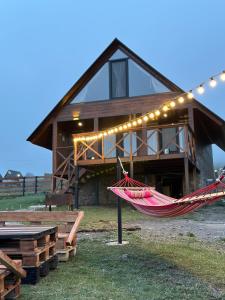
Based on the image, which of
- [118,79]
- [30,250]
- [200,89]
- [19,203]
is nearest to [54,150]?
[19,203]

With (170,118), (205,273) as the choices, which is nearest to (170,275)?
(205,273)

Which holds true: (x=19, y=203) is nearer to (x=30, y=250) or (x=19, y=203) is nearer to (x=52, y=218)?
(x=52, y=218)

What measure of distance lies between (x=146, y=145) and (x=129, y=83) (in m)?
2.80

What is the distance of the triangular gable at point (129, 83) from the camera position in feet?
44.7

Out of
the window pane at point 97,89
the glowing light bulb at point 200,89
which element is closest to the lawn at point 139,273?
the glowing light bulb at point 200,89

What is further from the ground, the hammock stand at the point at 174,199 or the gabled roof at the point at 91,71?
the gabled roof at the point at 91,71

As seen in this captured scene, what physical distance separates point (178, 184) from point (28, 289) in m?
12.1

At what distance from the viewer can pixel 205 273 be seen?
420 centimetres

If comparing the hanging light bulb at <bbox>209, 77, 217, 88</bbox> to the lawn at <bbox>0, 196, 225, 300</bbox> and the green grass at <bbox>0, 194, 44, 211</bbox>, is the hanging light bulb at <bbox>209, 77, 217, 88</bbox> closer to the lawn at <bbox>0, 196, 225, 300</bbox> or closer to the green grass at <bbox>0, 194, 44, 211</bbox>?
the lawn at <bbox>0, 196, 225, 300</bbox>

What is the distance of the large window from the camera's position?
13.9m

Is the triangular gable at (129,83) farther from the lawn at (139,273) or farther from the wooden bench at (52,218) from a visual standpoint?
the wooden bench at (52,218)

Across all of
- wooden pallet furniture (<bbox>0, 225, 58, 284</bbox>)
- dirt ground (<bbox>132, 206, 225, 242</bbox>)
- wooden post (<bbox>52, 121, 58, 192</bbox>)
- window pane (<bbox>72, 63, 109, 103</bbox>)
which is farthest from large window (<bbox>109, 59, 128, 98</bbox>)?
wooden pallet furniture (<bbox>0, 225, 58, 284</bbox>)

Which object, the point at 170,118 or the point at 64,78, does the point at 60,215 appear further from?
the point at 64,78

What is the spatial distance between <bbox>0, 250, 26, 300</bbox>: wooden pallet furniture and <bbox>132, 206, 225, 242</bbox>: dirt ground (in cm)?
361
